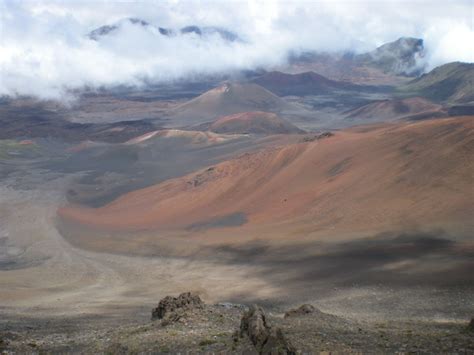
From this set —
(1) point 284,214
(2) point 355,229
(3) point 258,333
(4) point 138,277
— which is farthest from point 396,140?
(3) point 258,333

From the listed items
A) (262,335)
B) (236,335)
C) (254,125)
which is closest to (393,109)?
(254,125)

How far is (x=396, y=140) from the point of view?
187ft

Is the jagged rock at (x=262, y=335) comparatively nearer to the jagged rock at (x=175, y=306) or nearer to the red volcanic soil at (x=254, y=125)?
the jagged rock at (x=175, y=306)

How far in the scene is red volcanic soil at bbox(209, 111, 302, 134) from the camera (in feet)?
418

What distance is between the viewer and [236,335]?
17.8 metres

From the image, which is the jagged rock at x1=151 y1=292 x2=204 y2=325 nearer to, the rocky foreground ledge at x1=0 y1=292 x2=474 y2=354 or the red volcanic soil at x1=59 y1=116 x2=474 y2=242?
the rocky foreground ledge at x1=0 y1=292 x2=474 y2=354

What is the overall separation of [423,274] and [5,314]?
66.5 feet

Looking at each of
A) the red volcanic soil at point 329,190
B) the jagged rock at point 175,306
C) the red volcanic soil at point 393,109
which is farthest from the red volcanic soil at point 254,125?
the jagged rock at point 175,306

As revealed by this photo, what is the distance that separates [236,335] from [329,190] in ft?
113

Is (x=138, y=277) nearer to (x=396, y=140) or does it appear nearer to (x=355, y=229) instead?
(x=355, y=229)

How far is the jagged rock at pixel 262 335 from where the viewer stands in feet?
52.4

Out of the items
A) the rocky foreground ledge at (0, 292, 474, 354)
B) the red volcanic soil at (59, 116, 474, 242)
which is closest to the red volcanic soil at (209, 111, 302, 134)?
the red volcanic soil at (59, 116, 474, 242)

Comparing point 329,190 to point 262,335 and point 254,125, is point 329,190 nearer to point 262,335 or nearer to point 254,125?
point 262,335

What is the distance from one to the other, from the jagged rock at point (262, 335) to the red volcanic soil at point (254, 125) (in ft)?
352
